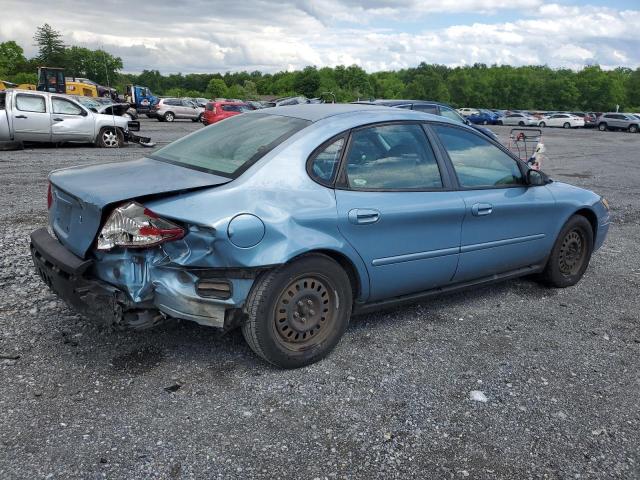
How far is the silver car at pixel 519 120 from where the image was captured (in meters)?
53.0

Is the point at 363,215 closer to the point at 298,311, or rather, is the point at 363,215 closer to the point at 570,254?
the point at 298,311

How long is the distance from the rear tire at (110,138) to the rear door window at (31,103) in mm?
1636

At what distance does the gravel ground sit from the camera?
272 cm

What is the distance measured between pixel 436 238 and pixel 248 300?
1504 millimetres

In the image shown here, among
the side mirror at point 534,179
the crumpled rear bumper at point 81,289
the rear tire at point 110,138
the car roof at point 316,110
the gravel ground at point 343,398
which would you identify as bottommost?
the gravel ground at point 343,398

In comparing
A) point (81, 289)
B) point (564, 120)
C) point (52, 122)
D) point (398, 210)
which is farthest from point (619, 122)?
point (81, 289)

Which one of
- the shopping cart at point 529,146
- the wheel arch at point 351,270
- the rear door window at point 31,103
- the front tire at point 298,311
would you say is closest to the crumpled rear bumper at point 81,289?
the front tire at point 298,311

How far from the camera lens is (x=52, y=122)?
589 inches

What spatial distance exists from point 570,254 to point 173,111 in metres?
34.4

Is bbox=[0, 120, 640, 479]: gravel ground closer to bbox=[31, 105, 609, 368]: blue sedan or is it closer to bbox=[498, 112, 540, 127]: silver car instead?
bbox=[31, 105, 609, 368]: blue sedan

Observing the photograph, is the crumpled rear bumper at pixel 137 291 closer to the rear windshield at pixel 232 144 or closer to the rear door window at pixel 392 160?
the rear windshield at pixel 232 144

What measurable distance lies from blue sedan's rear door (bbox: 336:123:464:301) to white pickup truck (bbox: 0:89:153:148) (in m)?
12.3

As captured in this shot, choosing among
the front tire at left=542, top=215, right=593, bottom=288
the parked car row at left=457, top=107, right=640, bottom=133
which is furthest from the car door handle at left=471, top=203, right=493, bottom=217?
the parked car row at left=457, top=107, right=640, bottom=133

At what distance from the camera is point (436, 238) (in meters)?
4.07
